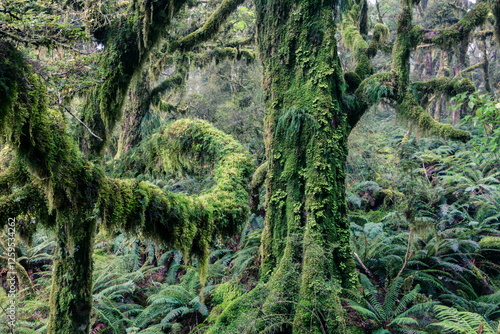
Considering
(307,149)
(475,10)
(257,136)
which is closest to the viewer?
(307,149)

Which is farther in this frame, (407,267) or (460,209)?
(460,209)

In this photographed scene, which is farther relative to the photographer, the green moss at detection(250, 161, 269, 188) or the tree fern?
the green moss at detection(250, 161, 269, 188)

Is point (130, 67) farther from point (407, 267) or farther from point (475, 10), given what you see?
point (475, 10)

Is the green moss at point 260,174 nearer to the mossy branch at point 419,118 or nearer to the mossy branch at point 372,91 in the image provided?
the mossy branch at point 372,91

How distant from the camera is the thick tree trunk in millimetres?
3414

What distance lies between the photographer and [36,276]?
7746mm

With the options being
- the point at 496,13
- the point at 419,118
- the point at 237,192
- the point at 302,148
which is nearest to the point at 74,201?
the point at 237,192

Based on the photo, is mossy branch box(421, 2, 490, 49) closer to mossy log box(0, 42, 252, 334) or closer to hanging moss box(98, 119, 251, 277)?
hanging moss box(98, 119, 251, 277)

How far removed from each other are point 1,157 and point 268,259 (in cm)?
363

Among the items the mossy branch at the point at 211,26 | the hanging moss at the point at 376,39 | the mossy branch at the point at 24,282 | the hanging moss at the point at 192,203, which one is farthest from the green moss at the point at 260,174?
the mossy branch at the point at 24,282

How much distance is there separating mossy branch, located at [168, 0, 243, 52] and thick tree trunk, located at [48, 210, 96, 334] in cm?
458

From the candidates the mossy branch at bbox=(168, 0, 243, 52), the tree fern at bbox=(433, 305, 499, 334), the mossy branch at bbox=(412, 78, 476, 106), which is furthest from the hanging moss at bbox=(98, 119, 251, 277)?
the mossy branch at bbox=(412, 78, 476, 106)

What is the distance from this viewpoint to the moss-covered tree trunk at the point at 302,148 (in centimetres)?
408

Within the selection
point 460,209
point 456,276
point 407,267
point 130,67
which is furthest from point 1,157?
point 460,209
